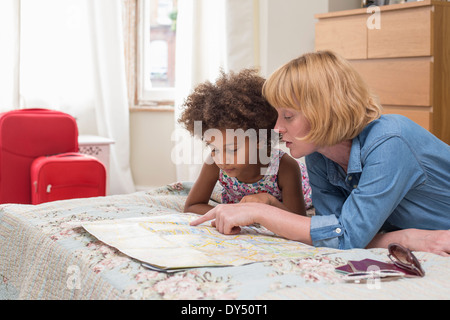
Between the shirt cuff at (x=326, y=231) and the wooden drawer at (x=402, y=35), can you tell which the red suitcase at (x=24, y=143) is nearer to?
the wooden drawer at (x=402, y=35)

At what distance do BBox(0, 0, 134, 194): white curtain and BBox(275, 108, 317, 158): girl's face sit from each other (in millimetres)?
2810

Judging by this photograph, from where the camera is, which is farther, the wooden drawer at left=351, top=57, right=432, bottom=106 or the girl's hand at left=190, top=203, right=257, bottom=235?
the wooden drawer at left=351, top=57, right=432, bottom=106

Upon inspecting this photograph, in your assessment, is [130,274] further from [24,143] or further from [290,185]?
[24,143]

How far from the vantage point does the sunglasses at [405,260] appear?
994mm

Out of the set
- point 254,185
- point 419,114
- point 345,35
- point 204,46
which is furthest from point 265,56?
point 254,185

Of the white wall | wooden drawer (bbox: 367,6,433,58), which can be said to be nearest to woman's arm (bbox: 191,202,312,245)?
wooden drawer (bbox: 367,6,433,58)

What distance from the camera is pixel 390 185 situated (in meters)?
1.18

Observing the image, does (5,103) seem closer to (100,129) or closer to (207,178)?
(100,129)

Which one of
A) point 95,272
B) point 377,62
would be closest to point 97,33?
point 377,62

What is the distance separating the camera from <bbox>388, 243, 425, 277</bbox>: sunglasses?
3.26 feet

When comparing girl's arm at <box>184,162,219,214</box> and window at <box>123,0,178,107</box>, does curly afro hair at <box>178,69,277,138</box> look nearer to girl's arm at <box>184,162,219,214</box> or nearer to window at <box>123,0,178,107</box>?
girl's arm at <box>184,162,219,214</box>

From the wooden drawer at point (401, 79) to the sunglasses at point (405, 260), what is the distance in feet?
5.31

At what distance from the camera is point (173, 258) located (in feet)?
3.46

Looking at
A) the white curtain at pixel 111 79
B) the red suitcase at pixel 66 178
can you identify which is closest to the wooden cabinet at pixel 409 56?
the red suitcase at pixel 66 178
